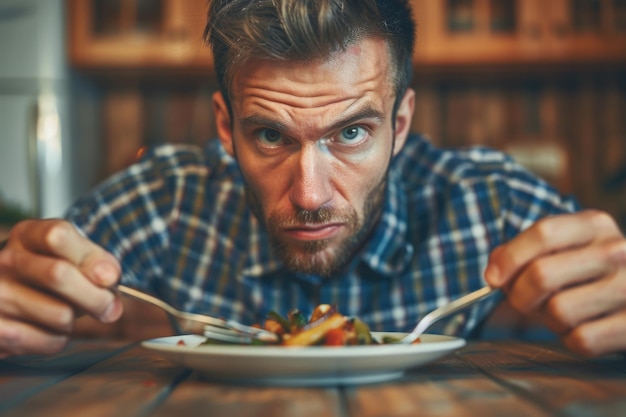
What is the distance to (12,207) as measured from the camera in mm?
2438

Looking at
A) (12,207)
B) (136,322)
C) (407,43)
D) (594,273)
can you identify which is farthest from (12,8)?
(594,273)

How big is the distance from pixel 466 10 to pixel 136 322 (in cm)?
157

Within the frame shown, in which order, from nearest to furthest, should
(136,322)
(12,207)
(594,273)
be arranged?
(594,273) → (136,322) → (12,207)

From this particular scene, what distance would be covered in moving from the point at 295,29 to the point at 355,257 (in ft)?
1.73

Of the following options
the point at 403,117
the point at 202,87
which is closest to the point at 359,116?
the point at 403,117

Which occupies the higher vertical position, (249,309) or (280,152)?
(280,152)

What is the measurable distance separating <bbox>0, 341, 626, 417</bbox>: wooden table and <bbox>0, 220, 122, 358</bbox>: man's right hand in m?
0.04

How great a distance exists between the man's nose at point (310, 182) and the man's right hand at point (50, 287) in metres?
0.25

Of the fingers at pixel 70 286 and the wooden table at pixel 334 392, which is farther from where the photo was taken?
the fingers at pixel 70 286

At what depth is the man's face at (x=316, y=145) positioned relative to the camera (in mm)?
1023

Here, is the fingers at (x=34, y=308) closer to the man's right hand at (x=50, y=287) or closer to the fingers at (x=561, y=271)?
the man's right hand at (x=50, y=287)

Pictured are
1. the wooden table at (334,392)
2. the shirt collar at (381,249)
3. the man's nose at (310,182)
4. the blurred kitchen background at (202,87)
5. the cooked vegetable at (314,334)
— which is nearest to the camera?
the wooden table at (334,392)

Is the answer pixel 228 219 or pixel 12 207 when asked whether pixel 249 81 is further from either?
pixel 12 207

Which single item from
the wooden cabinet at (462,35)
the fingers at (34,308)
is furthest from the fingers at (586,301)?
the wooden cabinet at (462,35)
